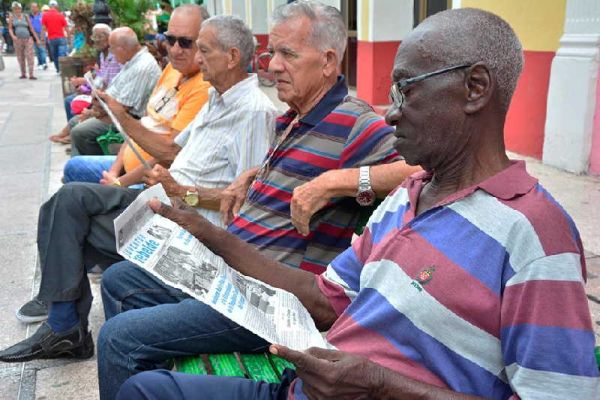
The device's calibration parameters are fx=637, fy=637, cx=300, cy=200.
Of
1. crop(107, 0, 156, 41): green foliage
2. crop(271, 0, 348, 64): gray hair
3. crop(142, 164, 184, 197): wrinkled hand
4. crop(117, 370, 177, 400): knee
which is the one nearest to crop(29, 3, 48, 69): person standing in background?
crop(107, 0, 156, 41): green foliage

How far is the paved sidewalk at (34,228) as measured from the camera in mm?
3037

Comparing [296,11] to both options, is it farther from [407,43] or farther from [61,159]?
[61,159]

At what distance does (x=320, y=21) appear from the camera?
2.60m

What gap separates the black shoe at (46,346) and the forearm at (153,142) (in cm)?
107

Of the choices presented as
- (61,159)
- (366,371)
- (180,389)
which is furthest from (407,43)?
(61,159)

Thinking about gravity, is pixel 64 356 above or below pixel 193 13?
below

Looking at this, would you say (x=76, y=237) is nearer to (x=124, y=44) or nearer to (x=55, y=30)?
(x=124, y=44)

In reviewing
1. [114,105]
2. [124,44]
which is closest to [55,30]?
[124,44]

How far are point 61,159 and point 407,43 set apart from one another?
6.87 meters

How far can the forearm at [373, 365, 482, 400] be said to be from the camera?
1387 mm

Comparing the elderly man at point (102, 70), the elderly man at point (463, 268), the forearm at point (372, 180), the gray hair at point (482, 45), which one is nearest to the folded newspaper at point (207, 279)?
the elderly man at point (463, 268)

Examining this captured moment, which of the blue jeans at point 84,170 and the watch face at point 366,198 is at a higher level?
the watch face at point 366,198

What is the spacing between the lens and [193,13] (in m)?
3.89

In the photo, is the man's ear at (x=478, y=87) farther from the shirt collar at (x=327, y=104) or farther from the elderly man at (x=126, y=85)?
the elderly man at (x=126, y=85)
